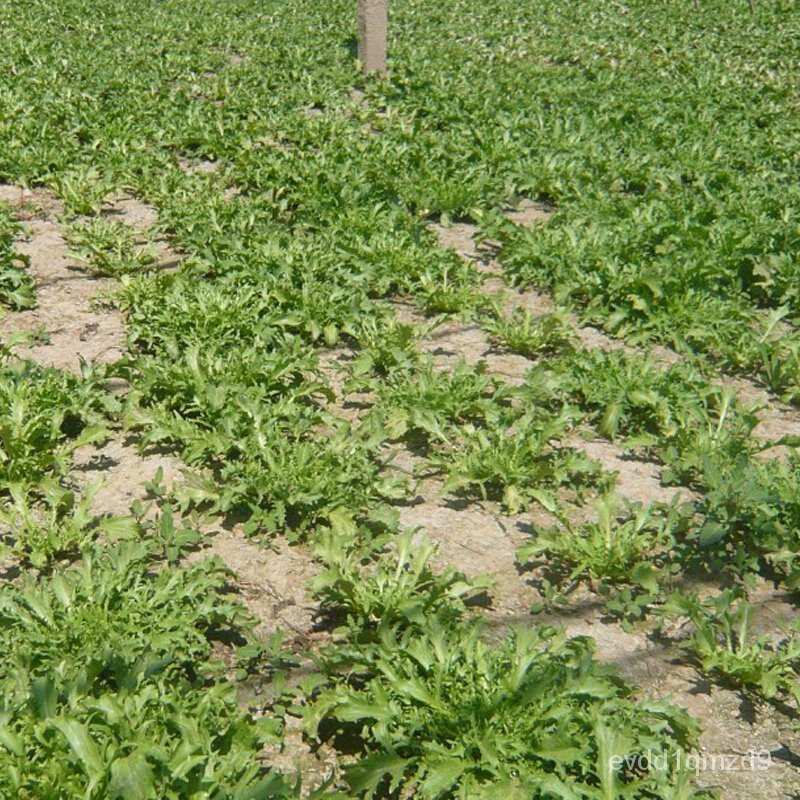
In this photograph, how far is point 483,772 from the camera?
8.78 ft

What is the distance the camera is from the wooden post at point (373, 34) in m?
9.91

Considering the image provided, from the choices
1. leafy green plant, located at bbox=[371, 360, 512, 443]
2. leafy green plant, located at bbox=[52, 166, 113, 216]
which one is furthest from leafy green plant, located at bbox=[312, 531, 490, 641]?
leafy green plant, located at bbox=[52, 166, 113, 216]

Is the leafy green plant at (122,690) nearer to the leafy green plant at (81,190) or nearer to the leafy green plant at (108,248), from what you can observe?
the leafy green plant at (108,248)

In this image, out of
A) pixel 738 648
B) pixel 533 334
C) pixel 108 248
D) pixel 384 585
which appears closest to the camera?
pixel 738 648

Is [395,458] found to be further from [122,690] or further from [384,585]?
[122,690]

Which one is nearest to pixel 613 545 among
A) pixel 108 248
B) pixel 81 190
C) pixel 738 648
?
pixel 738 648

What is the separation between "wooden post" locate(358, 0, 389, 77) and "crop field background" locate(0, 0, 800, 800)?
203cm

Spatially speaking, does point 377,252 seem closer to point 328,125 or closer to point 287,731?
point 328,125

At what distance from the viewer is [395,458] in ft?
Answer: 13.7

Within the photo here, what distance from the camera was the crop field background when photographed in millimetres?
2766

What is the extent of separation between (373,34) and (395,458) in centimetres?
695

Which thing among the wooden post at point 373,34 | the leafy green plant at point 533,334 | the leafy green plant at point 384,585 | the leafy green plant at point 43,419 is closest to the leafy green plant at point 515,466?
the leafy green plant at point 384,585

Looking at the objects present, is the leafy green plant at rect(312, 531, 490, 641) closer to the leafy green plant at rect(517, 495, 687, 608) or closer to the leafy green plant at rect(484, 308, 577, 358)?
the leafy green plant at rect(517, 495, 687, 608)

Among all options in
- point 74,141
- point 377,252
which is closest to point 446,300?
point 377,252
